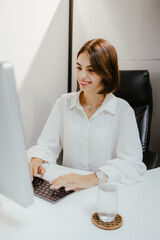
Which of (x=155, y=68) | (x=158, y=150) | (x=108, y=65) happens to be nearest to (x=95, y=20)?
(x=155, y=68)

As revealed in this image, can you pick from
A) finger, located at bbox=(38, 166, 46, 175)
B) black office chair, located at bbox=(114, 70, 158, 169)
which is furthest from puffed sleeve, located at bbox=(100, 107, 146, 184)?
black office chair, located at bbox=(114, 70, 158, 169)

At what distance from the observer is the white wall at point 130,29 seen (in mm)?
1970

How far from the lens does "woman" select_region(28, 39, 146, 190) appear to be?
130 cm

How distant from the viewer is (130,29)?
206 cm

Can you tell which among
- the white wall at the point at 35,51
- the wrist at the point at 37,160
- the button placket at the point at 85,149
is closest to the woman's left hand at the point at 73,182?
the wrist at the point at 37,160

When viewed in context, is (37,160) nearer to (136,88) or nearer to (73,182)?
(73,182)

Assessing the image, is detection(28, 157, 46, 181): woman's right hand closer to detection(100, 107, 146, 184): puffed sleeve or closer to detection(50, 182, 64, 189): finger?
detection(50, 182, 64, 189): finger

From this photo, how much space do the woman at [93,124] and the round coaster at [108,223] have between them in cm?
38

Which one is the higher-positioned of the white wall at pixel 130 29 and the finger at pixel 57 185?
the white wall at pixel 130 29

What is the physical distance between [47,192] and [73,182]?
11cm

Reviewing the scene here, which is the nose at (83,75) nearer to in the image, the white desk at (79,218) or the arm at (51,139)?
the arm at (51,139)

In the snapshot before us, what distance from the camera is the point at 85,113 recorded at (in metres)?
1.44

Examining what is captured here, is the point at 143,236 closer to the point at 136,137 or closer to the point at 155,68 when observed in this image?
the point at 136,137

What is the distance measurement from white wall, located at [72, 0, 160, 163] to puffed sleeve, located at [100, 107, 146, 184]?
2.63 feet
